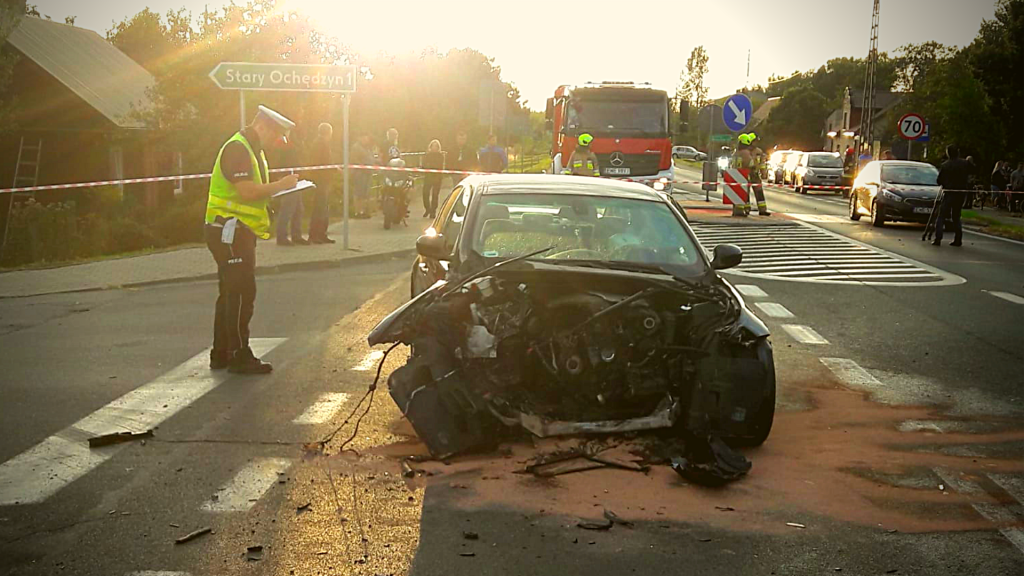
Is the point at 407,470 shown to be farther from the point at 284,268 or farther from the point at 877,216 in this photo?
the point at 877,216

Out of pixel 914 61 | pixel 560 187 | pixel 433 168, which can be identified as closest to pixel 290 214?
pixel 433 168

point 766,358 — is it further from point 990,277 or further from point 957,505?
point 990,277

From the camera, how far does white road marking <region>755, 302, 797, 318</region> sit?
40.2 ft

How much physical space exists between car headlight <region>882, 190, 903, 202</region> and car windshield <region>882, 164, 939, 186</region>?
503 millimetres

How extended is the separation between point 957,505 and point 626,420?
5.66 ft

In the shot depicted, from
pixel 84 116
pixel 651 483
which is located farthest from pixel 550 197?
pixel 84 116

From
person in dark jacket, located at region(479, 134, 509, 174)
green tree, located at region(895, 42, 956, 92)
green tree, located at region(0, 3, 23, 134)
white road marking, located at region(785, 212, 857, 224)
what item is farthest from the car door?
green tree, located at region(895, 42, 956, 92)

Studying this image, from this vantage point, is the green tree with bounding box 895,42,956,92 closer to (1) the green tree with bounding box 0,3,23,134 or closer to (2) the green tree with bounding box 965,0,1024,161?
(2) the green tree with bounding box 965,0,1024,161

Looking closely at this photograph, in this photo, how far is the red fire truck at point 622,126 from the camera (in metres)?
26.7

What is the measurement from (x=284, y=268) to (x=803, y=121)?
333 ft

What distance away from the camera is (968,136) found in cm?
4159

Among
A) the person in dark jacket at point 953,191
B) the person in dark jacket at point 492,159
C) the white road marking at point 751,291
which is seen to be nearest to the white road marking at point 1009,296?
the white road marking at point 751,291

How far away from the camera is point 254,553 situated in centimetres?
498

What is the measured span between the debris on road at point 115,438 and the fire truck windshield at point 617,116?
20460 millimetres
